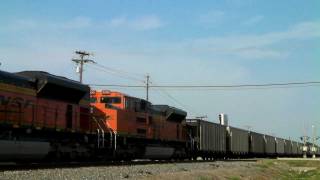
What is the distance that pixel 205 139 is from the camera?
3825 centimetres

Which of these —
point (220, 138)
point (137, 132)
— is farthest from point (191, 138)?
point (137, 132)

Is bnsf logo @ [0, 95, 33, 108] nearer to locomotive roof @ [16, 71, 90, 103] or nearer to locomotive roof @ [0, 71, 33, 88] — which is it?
locomotive roof @ [0, 71, 33, 88]

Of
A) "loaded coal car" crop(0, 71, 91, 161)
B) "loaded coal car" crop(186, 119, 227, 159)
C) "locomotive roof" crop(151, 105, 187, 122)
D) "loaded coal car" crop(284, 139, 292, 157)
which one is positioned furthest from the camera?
"loaded coal car" crop(284, 139, 292, 157)

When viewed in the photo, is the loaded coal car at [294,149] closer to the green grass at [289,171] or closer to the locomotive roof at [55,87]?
the green grass at [289,171]

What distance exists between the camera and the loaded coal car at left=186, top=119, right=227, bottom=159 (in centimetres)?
3681

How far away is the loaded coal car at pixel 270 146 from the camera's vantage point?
57.2m

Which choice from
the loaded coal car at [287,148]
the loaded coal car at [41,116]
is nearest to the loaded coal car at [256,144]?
the loaded coal car at [287,148]

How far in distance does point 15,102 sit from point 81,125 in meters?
4.54

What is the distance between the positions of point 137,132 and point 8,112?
1023 cm

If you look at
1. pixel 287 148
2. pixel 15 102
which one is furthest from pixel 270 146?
pixel 15 102

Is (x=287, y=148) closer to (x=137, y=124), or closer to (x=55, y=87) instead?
(x=137, y=124)

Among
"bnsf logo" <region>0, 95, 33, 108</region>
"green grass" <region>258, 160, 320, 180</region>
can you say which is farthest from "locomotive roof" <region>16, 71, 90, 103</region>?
"green grass" <region>258, 160, 320, 180</region>

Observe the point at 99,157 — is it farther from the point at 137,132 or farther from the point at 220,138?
the point at 220,138

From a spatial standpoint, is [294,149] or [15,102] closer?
[15,102]
